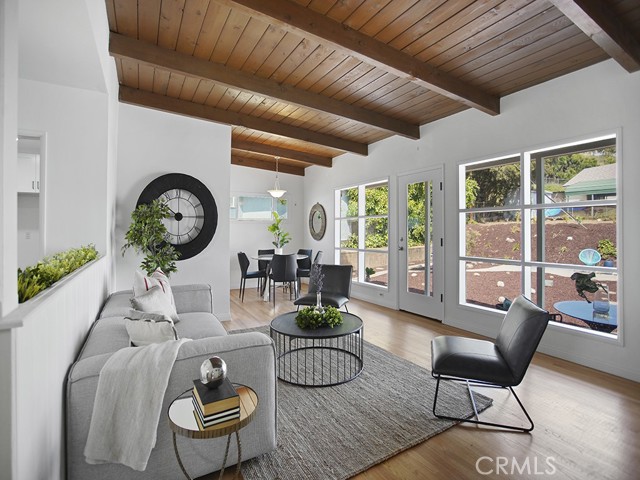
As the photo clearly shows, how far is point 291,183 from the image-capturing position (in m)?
7.80

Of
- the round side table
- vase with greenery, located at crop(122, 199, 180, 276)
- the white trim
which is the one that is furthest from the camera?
vase with greenery, located at crop(122, 199, 180, 276)

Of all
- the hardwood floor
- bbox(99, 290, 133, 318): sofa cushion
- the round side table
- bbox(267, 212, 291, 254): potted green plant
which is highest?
bbox(267, 212, 291, 254): potted green plant

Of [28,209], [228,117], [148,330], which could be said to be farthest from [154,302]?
[228,117]

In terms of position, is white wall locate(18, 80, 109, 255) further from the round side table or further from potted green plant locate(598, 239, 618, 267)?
potted green plant locate(598, 239, 618, 267)

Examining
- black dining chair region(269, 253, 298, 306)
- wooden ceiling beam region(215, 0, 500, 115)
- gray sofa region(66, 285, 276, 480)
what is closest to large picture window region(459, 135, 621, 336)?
wooden ceiling beam region(215, 0, 500, 115)

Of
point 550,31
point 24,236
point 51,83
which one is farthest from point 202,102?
point 550,31

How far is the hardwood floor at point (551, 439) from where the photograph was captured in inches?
68.4

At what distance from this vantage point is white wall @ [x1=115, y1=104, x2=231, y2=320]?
13.5ft

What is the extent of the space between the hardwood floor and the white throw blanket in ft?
3.51

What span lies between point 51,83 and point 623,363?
5.24 m

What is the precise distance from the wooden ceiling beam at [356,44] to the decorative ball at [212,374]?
223 cm

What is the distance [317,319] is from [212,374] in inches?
60.5

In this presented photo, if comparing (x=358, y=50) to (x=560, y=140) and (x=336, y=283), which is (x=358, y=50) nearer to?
(x=560, y=140)

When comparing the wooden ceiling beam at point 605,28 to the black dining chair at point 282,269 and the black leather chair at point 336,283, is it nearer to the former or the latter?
the black leather chair at point 336,283
